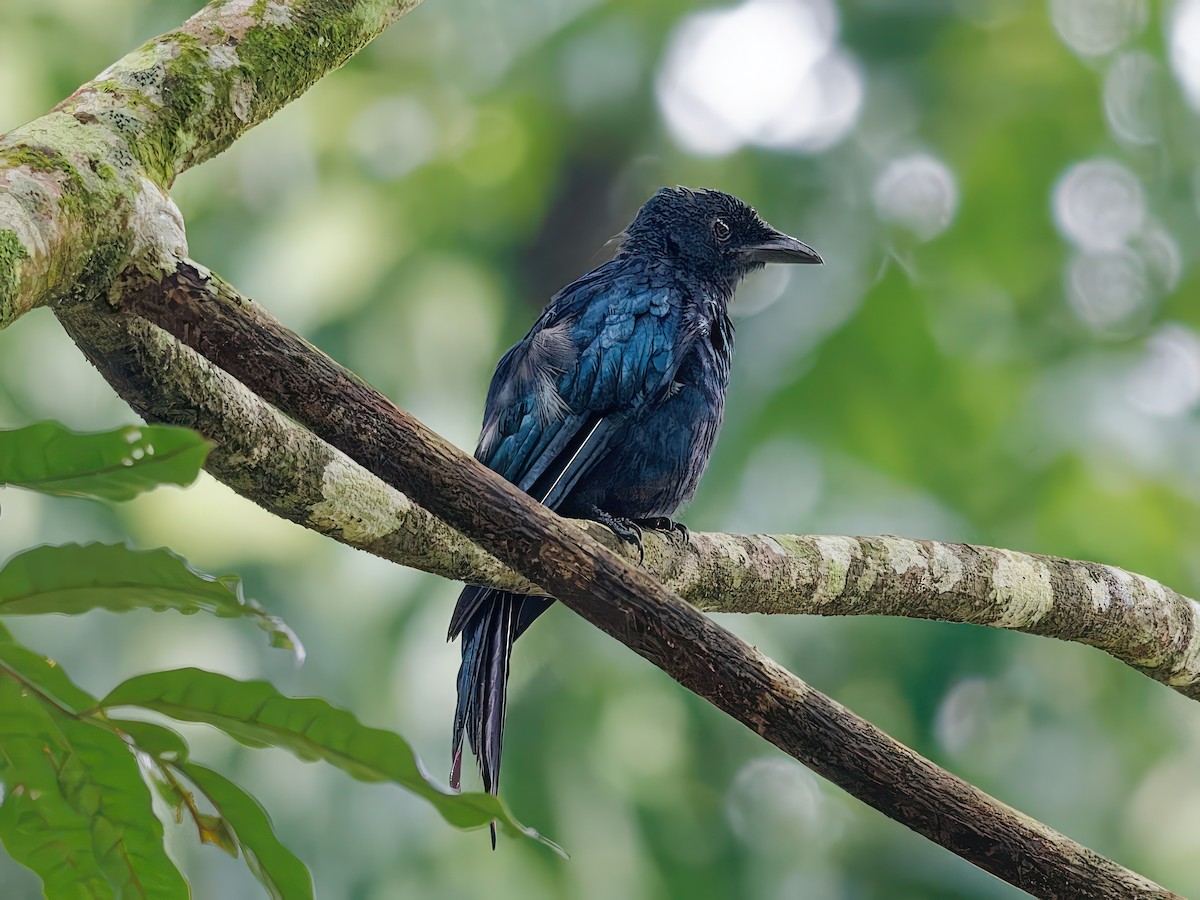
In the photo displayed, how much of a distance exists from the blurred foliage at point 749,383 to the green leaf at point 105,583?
483cm

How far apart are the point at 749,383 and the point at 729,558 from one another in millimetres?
4587

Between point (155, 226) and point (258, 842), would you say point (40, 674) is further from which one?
point (155, 226)

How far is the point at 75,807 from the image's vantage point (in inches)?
49.4

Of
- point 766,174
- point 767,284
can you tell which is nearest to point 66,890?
point 767,284

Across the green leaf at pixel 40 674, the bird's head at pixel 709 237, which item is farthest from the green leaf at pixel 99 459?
the bird's head at pixel 709 237

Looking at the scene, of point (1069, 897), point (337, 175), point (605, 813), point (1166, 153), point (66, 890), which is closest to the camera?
point (66, 890)

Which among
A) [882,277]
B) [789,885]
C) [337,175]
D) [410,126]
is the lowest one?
[789,885]

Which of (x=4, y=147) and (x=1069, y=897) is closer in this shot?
(x=4, y=147)

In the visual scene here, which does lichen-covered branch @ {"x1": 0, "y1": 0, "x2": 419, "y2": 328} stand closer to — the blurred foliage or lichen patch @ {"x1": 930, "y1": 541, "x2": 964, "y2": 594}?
lichen patch @ {"x1": 930, "y1": 541, "x2": 964, "y2": 594}

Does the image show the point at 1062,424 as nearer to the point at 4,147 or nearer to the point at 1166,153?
the point at 1166,153

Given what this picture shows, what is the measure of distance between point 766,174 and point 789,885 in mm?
4641

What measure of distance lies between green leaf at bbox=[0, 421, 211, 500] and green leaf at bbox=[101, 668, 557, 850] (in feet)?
0.66

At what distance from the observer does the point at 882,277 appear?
764cm

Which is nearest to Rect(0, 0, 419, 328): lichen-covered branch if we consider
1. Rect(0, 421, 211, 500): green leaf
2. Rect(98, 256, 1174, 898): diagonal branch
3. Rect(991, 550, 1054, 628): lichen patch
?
Rect(98, 256, 1174, 898): diagonal branch
